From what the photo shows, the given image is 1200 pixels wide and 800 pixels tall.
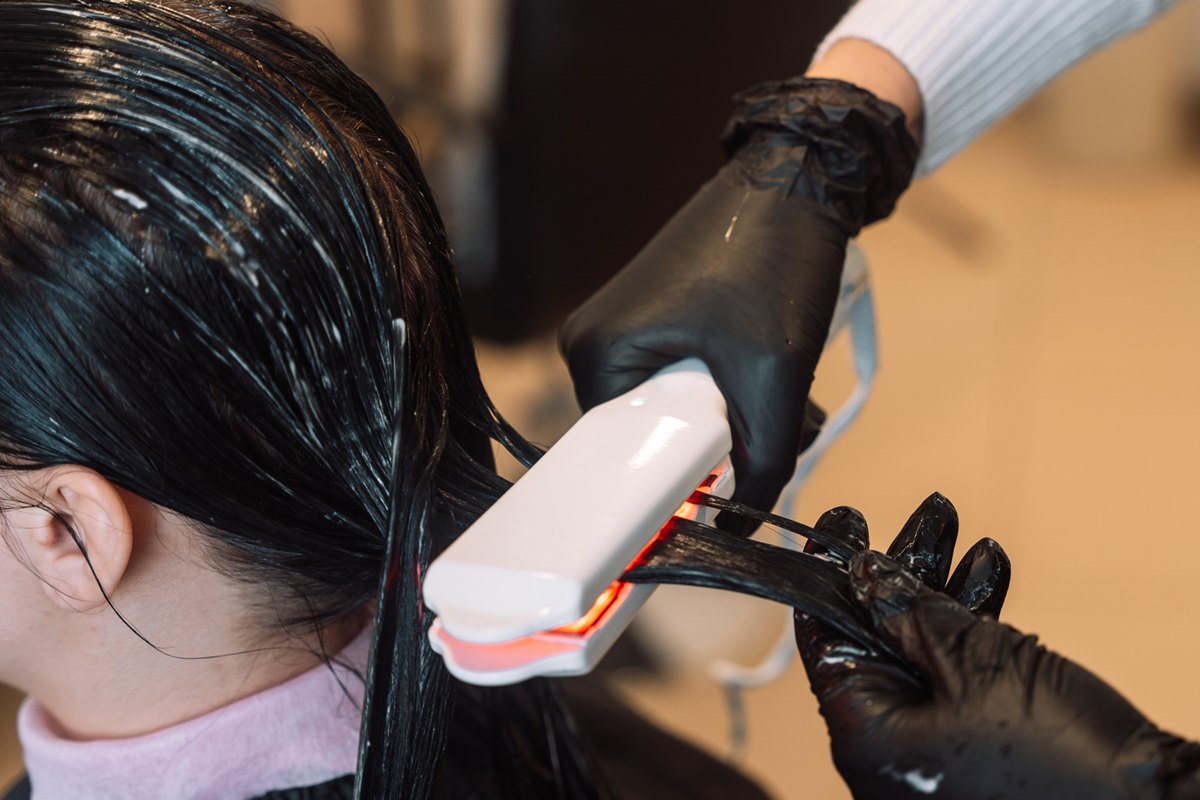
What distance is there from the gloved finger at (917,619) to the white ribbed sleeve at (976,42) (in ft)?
1.55

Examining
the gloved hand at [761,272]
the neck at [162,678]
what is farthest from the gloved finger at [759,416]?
the neck at [162,678]

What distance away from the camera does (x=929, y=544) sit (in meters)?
0.57

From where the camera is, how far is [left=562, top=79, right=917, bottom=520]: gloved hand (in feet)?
2.20

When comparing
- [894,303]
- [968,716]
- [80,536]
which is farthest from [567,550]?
[894,303]

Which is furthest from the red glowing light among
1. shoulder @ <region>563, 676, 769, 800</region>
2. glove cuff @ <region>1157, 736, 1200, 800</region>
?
shoulder @ <region>563, 676, 769, 800</region>

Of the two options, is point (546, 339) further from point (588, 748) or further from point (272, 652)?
point (272, 652)

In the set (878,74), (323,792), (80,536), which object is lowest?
(323,792)

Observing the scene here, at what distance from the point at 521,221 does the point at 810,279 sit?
0.82 meters

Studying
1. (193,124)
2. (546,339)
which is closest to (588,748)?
(193,124)

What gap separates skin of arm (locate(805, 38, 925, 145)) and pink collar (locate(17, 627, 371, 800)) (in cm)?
52

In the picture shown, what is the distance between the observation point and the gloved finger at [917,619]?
47 centimetres

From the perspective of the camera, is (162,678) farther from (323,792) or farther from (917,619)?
(917,619)

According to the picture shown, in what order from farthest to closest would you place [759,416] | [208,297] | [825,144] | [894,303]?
1. [894,303]
2. [825,144]
3. [759,416]
4. [208,297]

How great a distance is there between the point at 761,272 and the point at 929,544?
205mm
